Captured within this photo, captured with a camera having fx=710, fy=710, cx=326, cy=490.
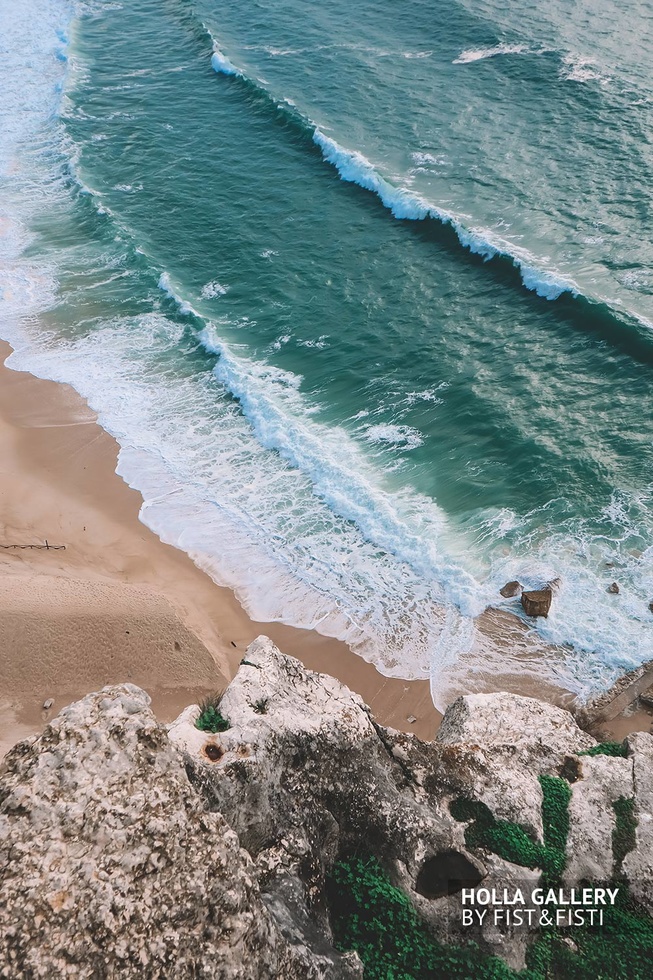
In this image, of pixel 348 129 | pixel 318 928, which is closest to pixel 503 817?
pixel 318 928

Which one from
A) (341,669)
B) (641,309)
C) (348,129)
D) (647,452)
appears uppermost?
(348,129)

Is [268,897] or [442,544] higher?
[268,897]

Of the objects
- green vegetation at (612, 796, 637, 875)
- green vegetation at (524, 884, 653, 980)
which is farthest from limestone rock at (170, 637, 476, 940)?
green vegetation at (612, 796, 637, 875)

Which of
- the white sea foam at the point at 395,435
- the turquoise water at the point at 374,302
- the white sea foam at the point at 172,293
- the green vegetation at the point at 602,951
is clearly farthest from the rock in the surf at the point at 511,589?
the white sea foam at the point at 172,293

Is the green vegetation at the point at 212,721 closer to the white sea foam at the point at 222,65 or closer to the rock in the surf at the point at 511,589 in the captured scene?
the rock in the surf at the point at 511,589

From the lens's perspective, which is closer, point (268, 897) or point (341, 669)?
point (268, 897)

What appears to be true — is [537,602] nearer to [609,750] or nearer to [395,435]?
[609,750]

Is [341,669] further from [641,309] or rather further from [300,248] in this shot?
[300,248]

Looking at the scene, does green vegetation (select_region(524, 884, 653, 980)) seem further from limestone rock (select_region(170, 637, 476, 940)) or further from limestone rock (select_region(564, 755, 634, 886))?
limestone rock (select_region(170, 637, 476, 940))

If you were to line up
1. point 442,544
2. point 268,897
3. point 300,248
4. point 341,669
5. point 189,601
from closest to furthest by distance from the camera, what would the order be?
1. point 268,897
2. point 341,669
3. point 189,601
4. point 442,544
5. point 300,248
